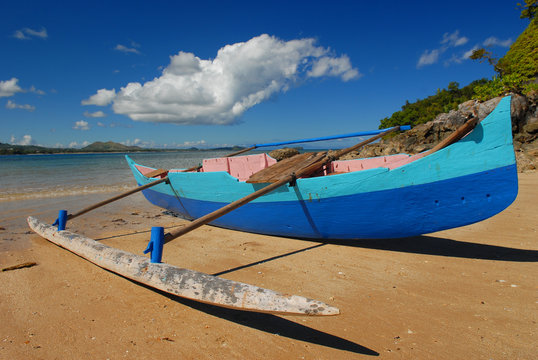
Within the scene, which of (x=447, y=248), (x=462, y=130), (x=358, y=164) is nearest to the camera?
(x=462, y=130)

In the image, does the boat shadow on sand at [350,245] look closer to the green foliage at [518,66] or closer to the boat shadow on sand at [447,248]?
the boat shadow on sand at [447,248]

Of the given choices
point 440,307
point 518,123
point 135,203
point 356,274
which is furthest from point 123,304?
point 518,123

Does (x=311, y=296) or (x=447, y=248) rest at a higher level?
(x=447, y=248)

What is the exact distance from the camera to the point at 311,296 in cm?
251

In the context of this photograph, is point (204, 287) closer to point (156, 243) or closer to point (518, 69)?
point (156, 243)

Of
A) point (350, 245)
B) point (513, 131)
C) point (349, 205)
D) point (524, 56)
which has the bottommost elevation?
point (350, 245)

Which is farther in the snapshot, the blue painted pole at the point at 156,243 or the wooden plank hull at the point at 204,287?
the blue painted pole at the point at 156,243

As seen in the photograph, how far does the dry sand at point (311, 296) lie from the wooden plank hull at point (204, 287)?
23 cm

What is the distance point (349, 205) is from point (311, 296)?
4.13 feet

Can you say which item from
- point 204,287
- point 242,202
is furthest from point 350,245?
point 204,287

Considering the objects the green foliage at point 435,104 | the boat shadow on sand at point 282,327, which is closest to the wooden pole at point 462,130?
the boat shadow on sand at point 282,327

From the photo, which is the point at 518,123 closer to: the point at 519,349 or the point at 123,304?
the point at 519,349

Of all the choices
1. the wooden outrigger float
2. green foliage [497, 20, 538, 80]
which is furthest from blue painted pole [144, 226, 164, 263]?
green foliage [497, 20, 538, 80]

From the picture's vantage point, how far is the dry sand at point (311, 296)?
73.4 inches
